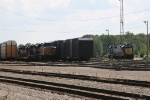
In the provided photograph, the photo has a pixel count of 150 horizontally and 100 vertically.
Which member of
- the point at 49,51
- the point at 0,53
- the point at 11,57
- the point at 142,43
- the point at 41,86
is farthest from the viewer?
the point at 142,43

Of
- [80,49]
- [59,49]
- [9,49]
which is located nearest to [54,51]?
[59,49]

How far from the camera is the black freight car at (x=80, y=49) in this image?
4181 cm

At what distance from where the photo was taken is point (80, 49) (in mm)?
41438

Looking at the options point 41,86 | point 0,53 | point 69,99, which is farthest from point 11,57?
point 69,99

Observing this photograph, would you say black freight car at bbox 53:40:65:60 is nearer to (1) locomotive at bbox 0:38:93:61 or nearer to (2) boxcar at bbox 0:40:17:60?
Result: (1) locomotive at bbox 0:38:93:61

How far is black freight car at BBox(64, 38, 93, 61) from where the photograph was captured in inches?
1646

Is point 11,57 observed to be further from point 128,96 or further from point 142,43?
point 142,43

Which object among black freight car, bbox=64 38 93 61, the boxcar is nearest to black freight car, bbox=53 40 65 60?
black freight car, bbox=64 38 93 61

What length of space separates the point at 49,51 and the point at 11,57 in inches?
432

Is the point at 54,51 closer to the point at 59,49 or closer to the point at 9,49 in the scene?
the point at 59,49

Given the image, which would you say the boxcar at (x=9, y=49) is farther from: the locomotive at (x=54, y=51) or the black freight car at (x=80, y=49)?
the black freight car at (x=80, y=49)

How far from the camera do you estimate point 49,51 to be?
154 ft

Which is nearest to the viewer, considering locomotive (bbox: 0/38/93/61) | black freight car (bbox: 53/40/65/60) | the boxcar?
locomotive (bbox: 0/38/93/61)

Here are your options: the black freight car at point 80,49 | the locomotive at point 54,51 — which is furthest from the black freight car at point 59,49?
the black freight car at point 80,49
